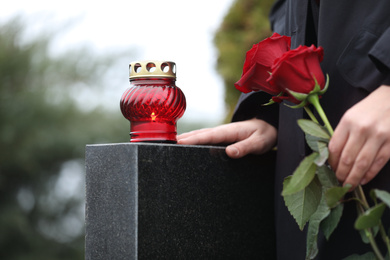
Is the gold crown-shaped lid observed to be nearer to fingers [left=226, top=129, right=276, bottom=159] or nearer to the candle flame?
the candle flame

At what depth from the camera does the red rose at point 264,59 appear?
1035mm

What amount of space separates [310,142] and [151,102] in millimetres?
461

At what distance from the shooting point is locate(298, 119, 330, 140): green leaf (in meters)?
0.97

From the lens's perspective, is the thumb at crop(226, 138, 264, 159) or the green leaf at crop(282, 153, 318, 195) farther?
the thumb at crop(226, 138, 264, 159)

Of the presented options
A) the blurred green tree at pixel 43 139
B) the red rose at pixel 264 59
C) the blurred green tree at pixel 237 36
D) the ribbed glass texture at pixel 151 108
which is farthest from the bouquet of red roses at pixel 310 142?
the blurred green tree at pixel 43 139

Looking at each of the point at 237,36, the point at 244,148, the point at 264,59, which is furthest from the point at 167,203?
the point at 237,36

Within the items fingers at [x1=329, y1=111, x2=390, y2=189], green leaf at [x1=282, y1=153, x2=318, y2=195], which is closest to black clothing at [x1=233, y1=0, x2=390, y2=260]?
fingers at [x1=329, y1=111, x2=390, y2=189]

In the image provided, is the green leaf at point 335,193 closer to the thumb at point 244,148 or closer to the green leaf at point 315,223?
the green leaf at point 315,223

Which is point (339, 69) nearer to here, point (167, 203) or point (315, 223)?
point (315, 223)

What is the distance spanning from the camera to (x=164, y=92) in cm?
129

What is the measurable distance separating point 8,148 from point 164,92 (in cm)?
547

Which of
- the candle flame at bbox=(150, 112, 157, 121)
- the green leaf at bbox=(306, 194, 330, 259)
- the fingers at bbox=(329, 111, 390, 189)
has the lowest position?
the green leaf at bbox=(306, 194, 330, 259)

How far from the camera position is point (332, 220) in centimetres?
102

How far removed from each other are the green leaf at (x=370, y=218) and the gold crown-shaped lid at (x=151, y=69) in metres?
0.66
